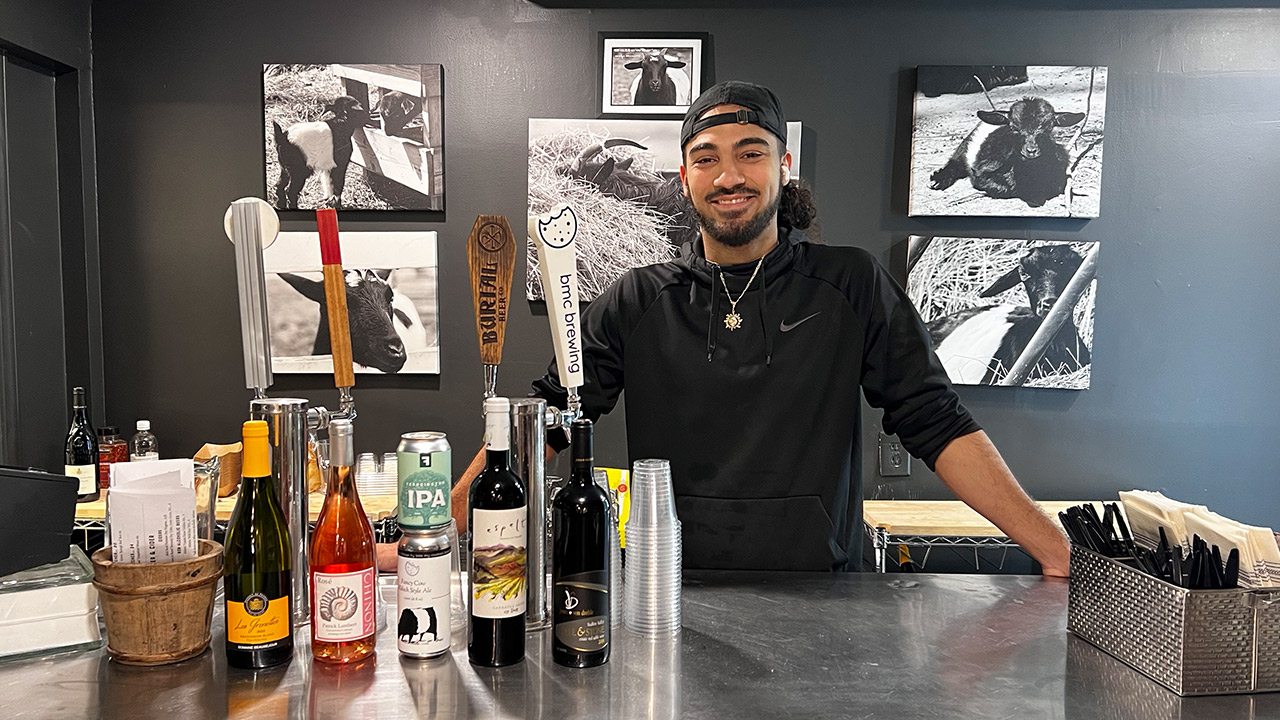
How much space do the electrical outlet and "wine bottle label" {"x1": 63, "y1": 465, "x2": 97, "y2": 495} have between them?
99.6 inches

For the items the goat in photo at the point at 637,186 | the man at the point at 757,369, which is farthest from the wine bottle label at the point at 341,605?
the goat in photo at the point at 637,186

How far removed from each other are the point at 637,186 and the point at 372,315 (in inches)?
39.9

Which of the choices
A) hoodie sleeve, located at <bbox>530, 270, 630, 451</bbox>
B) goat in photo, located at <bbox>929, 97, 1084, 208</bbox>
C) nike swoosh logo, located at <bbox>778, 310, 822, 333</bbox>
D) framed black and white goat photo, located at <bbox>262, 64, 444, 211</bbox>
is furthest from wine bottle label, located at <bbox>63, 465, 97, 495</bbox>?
goat in photo, located at <bbox>929, 97, 1084, 208</bbox>

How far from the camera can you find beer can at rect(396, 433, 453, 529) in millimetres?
895

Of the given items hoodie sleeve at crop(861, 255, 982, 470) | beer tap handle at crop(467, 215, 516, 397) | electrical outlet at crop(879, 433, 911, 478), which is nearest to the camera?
beer tap handle at crop(467, 215, 516, 397)

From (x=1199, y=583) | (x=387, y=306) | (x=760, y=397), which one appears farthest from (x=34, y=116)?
(x=1199, y=583)

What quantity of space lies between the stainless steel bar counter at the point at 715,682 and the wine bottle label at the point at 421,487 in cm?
17

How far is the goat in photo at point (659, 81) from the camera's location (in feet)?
9.57

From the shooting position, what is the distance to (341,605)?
3.01 ft

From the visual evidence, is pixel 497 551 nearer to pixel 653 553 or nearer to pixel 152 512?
pixel 653 553

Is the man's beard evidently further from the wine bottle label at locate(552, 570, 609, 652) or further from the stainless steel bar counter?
the wine bottle label at locate(552, 570, 609, 652)

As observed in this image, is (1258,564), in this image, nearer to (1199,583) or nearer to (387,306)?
(1199,583)

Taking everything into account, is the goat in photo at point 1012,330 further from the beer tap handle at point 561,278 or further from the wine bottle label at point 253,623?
the wine bottle label at point 253,623

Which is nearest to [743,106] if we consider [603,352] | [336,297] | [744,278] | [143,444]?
[744,278]
